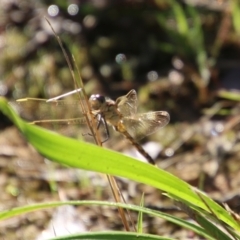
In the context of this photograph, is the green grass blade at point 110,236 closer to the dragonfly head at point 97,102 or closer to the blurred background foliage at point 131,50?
the dragonfly head at point 97,102

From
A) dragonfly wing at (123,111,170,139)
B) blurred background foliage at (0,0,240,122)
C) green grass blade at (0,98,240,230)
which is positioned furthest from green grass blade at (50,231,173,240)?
blurred background foliage at (0,0,240,122)

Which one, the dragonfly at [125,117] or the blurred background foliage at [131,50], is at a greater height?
the dragonfly at [125,117]

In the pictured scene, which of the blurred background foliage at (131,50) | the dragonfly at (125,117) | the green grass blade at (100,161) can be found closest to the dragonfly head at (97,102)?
the dragonfly at (125,117)

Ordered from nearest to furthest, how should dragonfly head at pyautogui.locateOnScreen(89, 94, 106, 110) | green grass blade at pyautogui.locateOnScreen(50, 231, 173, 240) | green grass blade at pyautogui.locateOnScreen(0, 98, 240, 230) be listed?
green grass blade at pyautogui.locateOnScreen(0, 98, 240, 230), green grass blade at pyautogui.locateOnScreen(50, 231, 173, 240), dragonfly head at pyautogui.locateOnScreen(89, 94, 106, 110)

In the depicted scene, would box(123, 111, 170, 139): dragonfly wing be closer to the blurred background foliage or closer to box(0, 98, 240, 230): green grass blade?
box(0, 98, 240, 230): green grass blade

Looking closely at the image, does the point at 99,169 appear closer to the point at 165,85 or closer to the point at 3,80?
the point at 165,85

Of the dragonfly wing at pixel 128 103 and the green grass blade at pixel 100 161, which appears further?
the dragonfly wing at pixel 128 103
